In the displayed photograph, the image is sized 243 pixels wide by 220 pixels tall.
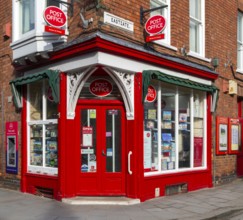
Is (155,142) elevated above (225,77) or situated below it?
below

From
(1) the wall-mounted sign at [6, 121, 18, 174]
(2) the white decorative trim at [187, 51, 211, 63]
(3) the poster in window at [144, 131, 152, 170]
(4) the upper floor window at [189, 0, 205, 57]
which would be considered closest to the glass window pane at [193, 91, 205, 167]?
(2) the white decorative trim at [187, 51, 211, 63]

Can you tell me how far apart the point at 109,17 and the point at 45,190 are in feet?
14.6

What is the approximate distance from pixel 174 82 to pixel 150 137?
1488mm

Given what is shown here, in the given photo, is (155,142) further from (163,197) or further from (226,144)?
(226,144)

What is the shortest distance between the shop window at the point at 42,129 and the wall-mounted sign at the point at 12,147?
48 cm

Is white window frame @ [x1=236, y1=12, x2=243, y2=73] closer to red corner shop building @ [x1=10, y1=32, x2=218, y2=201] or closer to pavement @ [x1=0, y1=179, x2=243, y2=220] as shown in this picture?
red corner shop building @ [x1=10, y1=32, x2=218, y2=201]

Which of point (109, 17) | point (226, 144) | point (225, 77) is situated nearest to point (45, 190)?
point (109, 17)

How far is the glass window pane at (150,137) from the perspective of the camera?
927 cm

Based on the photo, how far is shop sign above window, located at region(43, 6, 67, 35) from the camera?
807cm

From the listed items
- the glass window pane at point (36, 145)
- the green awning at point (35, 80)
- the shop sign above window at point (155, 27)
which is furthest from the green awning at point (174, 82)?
the glass window pane at point (36, 145)

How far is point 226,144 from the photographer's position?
39.1 ft

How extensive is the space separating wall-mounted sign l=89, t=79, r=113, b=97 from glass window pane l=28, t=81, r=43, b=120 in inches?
63.3

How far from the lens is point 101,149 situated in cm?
897

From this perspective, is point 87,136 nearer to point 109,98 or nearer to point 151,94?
point 109,98
